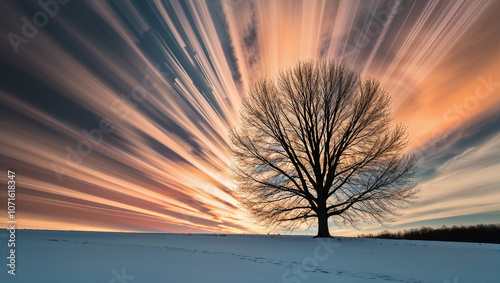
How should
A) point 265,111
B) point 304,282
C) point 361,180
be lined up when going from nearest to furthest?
1. point 304,282
2. point 361,180
3. point 265,111

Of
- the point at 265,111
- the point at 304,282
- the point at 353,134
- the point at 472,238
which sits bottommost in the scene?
the point at 472,238

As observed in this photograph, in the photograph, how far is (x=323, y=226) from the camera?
55.9ft

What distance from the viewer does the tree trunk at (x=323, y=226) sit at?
16922 millimetres

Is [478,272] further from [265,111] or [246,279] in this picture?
[265,111]

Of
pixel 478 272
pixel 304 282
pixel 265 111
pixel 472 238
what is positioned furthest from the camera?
pixel 265 111

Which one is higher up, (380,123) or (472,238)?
(380,123)

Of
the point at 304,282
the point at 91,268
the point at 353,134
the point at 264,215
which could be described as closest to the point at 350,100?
the point at 353,134

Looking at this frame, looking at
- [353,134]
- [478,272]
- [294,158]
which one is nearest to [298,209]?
[294,158]

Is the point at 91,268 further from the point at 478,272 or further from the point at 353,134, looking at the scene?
the point at 353,134

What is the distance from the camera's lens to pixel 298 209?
17.8 m

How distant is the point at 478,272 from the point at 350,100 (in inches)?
511

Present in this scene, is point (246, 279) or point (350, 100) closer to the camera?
point (246, 279)

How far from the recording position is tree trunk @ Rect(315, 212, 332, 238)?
16922 millimetres

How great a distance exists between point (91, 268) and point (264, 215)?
12702 millimetres
